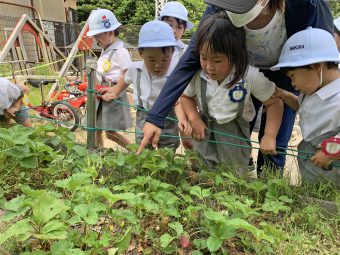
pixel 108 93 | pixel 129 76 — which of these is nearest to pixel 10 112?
pixel 108 93

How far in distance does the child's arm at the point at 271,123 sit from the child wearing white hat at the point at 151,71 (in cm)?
63

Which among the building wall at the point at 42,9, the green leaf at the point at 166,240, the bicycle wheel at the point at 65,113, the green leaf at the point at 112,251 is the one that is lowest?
the bicycle wheel at the point at 65,113

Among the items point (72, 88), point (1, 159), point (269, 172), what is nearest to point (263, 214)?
point (269, 172)

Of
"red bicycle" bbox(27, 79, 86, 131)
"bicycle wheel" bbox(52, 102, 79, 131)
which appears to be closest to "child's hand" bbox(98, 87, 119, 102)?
"red bicycle" bbox(27, 79, 86, 131)

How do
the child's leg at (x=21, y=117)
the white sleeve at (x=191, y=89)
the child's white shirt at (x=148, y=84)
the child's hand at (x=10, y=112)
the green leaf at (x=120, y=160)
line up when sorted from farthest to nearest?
the child's leg at (x=21, y=117) < the child's hand at (x=10, y=112) < the child's white shirt at (x=148, y=84) < the white sleeve at (x=191, y=89) < the green leaf at (x=120, y=160)

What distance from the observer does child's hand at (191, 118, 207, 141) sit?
218cm

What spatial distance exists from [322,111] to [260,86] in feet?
1.17

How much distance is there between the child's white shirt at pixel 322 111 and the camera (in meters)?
1.75

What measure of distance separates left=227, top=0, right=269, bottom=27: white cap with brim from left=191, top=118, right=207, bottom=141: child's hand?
0.67 metres

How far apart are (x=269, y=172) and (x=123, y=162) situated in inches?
33.6

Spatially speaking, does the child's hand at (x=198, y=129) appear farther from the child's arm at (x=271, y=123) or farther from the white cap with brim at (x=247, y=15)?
the white cap with brim at (x=247, y=15)

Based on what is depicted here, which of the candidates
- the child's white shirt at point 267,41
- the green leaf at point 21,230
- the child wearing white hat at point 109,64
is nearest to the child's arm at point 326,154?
the child's white shirt at point 267,41

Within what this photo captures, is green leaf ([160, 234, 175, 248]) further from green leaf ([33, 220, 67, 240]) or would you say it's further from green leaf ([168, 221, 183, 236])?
green leaf ([33, 220, 67, 240])

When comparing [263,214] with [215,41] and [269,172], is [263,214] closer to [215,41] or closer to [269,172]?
[269,172]
